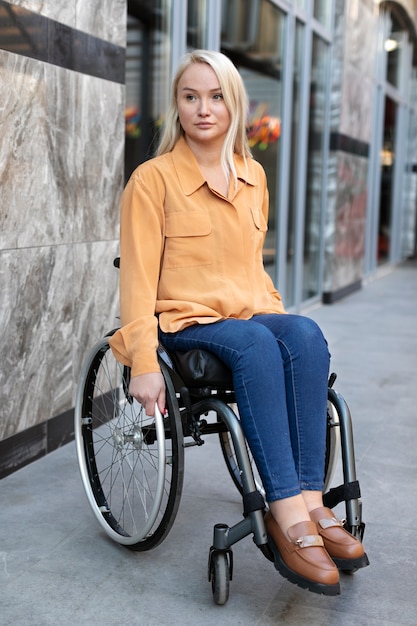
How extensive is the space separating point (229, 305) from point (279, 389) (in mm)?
321

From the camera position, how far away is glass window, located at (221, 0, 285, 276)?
562cm

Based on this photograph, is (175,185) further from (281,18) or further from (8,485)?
(281,18)

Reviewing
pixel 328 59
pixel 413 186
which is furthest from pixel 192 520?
pixel 413 186

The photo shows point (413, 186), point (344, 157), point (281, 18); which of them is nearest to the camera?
point (281, 18)

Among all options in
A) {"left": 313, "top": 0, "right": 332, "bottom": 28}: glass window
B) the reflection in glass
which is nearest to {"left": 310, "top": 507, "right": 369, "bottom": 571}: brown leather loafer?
{"left": 313, "top": 0, "right": 332, "bottom": 28}: glass window

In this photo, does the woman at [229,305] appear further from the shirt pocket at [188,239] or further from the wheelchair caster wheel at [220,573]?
the wheelchair caster wheel at [220,573]

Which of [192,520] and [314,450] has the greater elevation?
[314,450]

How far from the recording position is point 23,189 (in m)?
3.10

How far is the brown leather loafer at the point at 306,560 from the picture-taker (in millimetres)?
2029

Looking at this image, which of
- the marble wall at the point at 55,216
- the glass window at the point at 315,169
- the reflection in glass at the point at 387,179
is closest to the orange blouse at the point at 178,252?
the marble wall at the point at 55,216

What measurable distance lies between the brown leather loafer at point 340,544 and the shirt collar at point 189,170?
95 cm

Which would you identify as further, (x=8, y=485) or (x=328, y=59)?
(x=328, y=59)

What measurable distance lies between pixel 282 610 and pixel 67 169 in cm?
193

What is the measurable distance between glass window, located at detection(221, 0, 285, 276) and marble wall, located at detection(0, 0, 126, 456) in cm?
200
